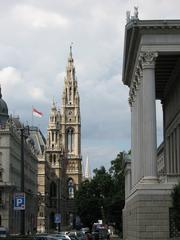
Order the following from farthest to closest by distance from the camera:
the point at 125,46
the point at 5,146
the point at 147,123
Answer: the point at 5,146
the point at 125,46
the point at 147,123

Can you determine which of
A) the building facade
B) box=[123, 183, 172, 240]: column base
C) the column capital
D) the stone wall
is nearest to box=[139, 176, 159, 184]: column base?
box=[123, 183, 172, 240]: column base

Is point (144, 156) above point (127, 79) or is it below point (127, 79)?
below

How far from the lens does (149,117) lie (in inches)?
1950

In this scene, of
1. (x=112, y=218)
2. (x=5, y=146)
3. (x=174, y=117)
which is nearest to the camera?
(x=174, y=117)

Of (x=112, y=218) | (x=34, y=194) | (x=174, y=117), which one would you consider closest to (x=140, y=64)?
(x=174, y=117)

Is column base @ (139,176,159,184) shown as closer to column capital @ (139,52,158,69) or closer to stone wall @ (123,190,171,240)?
stone wall @ (123,190,171,240)

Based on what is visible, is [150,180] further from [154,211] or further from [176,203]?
[176,203]

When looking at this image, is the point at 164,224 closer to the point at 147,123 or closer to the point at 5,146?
the point at 147,123

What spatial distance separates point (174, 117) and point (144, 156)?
753 inches

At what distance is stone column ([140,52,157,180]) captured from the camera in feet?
161

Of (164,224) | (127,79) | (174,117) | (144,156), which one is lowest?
(164,224)

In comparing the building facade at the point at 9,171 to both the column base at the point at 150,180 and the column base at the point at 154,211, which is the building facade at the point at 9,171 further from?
the column base at the point at 154,211

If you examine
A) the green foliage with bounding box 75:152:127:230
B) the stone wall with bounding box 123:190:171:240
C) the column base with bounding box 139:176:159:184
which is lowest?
the stone wall with bounding box 123:190:171:240

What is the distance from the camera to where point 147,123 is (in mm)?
49500
